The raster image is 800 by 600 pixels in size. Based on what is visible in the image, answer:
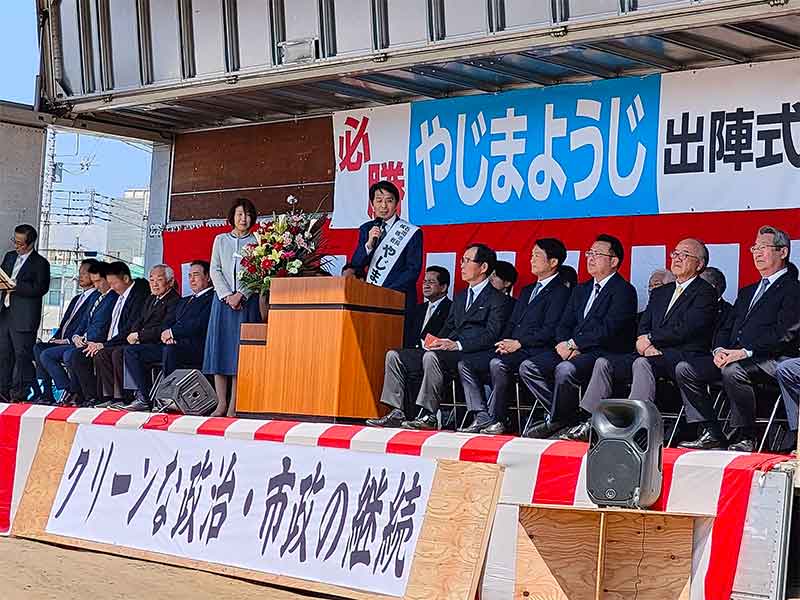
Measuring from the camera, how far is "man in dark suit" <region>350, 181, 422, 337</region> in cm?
843

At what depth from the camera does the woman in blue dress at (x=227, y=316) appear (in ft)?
28.6

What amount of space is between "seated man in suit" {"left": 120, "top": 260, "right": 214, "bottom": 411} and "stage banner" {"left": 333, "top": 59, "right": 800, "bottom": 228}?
148 cm

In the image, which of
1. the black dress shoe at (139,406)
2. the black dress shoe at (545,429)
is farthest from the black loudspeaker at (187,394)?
the black dress shoe at (545,429)

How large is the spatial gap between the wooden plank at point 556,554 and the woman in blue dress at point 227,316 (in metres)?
3.72

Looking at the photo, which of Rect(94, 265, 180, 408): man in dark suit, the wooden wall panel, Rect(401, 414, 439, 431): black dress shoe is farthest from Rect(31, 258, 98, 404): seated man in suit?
Rect(401, 414, 439, 431): black dress shoe

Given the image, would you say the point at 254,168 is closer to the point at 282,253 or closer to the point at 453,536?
the point at 282,253

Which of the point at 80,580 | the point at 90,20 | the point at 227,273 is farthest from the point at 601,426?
the point at 90,20

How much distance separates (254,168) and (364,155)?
131cm

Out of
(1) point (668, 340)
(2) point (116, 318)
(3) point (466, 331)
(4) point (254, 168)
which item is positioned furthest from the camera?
(4) point (254, 168)

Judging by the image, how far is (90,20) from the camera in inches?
410

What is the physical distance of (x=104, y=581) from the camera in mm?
6199

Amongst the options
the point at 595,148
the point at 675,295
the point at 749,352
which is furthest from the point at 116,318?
the point at 749,352

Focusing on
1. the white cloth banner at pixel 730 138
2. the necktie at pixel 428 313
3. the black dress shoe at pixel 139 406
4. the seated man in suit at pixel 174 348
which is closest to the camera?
the white cloth banner at pixel 730 138

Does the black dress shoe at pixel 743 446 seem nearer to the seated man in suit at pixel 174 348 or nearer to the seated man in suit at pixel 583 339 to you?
the seated man in suit at pixel 583 339
